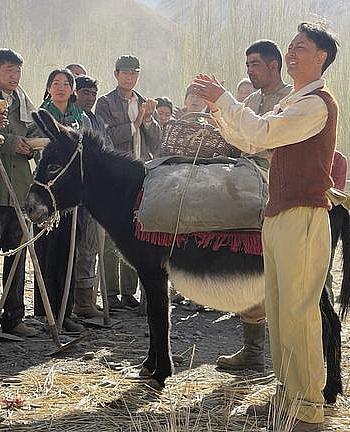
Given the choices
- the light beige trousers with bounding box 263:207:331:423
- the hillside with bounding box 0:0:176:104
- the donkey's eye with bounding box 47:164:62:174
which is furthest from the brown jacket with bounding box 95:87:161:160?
the light beige trousers with bounding box 263:207:331:423

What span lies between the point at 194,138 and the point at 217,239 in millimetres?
721

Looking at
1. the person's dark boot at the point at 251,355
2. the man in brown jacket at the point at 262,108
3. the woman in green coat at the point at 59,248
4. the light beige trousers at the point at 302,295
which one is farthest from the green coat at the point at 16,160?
the light beige trousers at the point at 302,295

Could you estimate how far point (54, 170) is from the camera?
4.66 metres

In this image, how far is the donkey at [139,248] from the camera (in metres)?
4.41

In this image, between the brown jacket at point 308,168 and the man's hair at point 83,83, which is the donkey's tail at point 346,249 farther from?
the man's hair at point 83,83

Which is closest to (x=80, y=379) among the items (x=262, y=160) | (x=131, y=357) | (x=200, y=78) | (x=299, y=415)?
(x=131, y=357)

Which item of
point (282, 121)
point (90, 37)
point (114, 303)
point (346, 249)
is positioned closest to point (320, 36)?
point (282, 121)

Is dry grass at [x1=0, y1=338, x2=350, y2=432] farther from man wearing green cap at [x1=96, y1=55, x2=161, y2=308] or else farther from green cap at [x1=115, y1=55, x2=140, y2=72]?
green cap at [x1=115, y1=55, x2=140, y2=72]

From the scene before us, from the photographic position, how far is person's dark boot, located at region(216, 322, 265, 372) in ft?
16.8

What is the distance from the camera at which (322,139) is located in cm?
360

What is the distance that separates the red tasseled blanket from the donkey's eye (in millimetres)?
711

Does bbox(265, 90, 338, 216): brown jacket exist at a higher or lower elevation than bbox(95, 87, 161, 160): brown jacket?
lower

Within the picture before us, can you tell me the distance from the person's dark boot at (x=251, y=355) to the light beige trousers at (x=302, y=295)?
1330 millimetres

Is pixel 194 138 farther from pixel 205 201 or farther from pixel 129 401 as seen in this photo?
pixel 129 401
